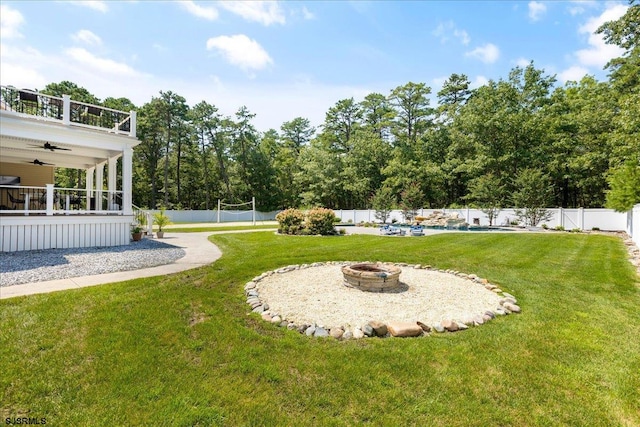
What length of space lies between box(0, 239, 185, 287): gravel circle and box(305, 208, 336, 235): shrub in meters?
7.34

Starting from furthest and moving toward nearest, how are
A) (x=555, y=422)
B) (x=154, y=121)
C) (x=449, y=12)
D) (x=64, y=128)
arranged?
(x=154, y=121) → (x=449, y=12) → (x=64, y=128) → (x=555, y=422)

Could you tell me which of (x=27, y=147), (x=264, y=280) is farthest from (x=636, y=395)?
(x=27, y=147)

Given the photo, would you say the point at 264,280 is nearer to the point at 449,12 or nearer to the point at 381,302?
the point at 381,302

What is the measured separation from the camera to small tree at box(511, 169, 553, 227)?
2027 centimetres

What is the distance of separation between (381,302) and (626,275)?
599 cm

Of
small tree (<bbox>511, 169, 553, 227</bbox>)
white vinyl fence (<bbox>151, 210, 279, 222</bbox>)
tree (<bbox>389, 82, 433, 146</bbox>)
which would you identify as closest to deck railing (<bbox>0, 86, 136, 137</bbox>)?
white vinyl fence (<bbox>151, 210, 279, 222</bbox>)

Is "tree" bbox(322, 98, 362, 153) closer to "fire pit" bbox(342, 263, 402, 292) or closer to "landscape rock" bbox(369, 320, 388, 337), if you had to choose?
"fire pit" bbox(342, 263, 402, 292)

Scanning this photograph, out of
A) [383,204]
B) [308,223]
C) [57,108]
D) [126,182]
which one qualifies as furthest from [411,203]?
[57,108]

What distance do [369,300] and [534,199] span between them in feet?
67.5

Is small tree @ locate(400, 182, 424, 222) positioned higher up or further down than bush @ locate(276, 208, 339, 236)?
higher up

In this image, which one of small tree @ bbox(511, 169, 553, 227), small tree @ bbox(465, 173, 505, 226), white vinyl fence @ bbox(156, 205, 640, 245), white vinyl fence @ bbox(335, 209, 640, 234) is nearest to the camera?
white vinyl fence @ bbox(156, 205, 640, 245)

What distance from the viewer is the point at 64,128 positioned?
908cm

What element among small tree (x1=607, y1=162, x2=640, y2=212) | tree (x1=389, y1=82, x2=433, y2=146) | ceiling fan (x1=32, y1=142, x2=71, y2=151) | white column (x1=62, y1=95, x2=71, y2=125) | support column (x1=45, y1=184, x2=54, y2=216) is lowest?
support column (x1=45, y1=184, x2=54, y2=216)

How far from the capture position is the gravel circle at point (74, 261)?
5.91m
